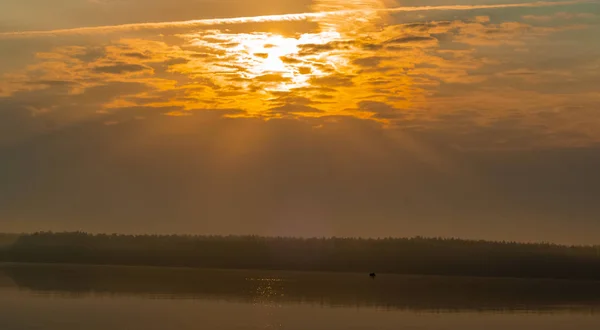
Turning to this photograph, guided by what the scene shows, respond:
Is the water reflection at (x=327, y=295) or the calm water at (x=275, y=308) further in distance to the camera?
the water reflection at (x=327, y=295)

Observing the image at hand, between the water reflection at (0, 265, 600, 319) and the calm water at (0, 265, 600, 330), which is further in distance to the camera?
the water reflection at (0, 265, 600, 319)

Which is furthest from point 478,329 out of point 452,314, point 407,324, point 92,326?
point 92,326

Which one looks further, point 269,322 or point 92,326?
point 269,322

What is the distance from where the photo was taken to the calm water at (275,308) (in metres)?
46.5

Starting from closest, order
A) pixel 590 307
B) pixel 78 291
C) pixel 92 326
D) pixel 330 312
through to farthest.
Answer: pixel 92 326 → pixel 330 312 → pixel 590 307 → pixel 78 291

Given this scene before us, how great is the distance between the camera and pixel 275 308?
55.5 metres

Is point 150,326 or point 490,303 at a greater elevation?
point 490,303

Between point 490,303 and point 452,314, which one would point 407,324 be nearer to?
point 452,314

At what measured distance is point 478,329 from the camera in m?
46.6

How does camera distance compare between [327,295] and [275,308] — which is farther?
[327,295]

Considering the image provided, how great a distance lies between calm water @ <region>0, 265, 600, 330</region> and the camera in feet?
152

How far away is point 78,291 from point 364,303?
22706 mm

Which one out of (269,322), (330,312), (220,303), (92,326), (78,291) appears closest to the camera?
(92,326)

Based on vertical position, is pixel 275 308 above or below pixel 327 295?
below
